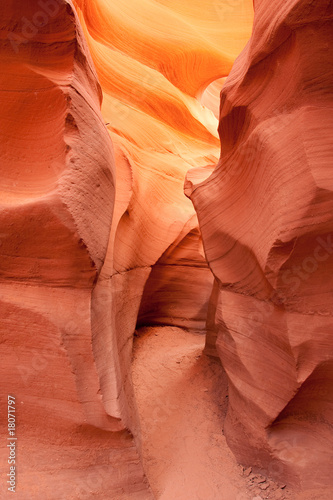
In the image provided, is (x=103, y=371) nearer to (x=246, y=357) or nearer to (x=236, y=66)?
(x=246, y=357)

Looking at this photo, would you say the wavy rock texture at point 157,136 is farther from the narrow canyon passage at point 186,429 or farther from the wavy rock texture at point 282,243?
the wavy rock texture at point 282,243

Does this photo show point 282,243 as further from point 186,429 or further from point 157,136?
point 157,136

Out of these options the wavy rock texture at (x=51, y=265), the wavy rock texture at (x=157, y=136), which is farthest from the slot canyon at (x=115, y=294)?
the wavy rock texture at (x=157, y=136)

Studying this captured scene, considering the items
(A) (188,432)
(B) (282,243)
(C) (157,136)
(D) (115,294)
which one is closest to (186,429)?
(A) (188,432)

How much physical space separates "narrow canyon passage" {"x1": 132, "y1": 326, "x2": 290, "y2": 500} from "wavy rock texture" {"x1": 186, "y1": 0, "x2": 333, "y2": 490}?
22cm

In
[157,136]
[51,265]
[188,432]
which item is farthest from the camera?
[157,136]

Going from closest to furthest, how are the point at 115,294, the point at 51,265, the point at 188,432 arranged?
the point at 51,265 < the point at 188,432 < the point at 115,294

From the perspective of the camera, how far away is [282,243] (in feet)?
8.43

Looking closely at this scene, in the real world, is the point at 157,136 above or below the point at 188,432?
above

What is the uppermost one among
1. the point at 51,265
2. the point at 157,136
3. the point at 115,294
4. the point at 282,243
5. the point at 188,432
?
the point at 157,136

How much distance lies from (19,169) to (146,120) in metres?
4.05

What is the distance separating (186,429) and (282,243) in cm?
225

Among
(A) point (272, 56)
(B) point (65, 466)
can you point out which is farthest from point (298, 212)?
(B) point (65, 466)

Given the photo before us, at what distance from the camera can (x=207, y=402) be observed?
12.8ft
